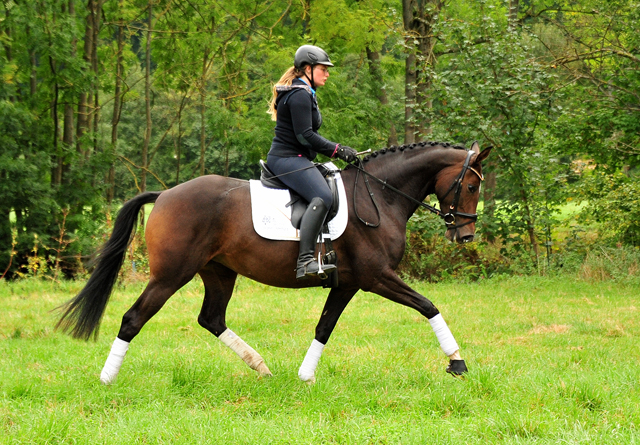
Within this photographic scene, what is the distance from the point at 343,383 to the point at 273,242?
1.52 m

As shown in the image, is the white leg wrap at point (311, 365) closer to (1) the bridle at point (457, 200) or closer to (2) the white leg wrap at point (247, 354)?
(2) the white leg wrap at point (247, 354)

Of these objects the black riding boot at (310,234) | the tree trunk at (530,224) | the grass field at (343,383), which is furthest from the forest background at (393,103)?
the black riding boot at (310,234)

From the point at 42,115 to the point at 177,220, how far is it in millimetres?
14692

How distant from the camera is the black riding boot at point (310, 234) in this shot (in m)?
5.78

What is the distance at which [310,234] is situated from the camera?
580cm

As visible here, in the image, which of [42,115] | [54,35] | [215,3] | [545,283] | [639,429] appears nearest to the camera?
[639,429]

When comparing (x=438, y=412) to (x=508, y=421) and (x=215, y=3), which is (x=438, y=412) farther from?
(x=215, y=3)

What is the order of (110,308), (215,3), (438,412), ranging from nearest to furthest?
(438,412)
(110,308)
(215,3)

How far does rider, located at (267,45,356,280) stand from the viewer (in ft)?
19.0

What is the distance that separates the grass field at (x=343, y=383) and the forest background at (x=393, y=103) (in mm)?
4162

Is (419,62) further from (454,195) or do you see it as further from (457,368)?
(457,368)

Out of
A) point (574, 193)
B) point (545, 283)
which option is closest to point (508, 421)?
point (545, 283)

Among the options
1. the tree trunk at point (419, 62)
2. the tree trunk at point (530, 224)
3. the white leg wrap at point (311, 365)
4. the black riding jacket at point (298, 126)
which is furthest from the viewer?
the tree trunk at point (419, 62)

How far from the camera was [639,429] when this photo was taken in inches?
179
